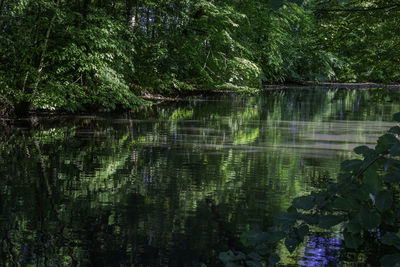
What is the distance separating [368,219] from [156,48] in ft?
71.0

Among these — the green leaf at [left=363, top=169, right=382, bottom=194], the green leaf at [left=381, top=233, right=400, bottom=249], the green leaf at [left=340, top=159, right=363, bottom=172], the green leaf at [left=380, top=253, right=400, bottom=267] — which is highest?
the green leaf at [left=340, top=159, right=363, bottom=172]

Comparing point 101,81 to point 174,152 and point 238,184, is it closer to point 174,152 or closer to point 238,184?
point 174,152

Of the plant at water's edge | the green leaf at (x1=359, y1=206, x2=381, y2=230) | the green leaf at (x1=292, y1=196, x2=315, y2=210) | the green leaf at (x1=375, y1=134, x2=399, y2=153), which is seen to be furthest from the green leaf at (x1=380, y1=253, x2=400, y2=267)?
the green leaf at (x1=375, y1=134, x2=399, y2=153)

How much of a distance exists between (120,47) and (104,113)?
2235 mm

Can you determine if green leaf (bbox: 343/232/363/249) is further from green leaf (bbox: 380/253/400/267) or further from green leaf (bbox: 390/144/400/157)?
green leaf (bbox: 390/144/400/157)

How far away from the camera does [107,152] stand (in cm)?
982

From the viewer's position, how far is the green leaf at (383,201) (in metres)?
2.12

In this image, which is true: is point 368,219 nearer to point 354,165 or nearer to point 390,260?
point 390,260

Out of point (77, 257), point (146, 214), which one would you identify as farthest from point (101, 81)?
point (77, 257)

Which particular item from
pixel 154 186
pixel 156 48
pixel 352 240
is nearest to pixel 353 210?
pixel 352 240

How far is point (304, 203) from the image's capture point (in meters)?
2.33

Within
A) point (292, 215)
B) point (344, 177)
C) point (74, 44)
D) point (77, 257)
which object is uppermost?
point (74, 44)

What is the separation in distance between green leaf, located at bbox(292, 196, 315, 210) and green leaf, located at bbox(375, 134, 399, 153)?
368 millimetres

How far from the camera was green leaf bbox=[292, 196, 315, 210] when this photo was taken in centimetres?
231
